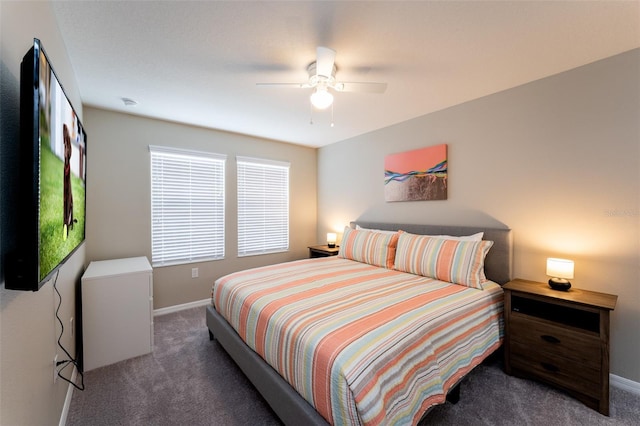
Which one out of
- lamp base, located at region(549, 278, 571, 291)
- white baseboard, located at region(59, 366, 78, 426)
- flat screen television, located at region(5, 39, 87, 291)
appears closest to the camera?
flat screen television, located at region(5, 39, 87, 291)

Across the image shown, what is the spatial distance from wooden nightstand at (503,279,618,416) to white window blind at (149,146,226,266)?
356 cm

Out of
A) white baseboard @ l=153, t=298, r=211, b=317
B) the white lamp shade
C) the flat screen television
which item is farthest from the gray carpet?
the flat screen television

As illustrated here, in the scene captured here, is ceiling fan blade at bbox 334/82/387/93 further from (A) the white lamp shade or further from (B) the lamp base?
(B) the lamp base

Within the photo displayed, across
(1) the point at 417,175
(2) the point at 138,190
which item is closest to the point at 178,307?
(2) the point at 138,190

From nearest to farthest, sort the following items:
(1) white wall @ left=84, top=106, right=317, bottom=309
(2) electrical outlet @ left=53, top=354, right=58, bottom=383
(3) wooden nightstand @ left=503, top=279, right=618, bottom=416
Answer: (2) electrical outlet @ left=53, top=354, right=58, bottom=383, (3) wooden nightstand @ left=503, top=279, right=618, bottom=416, (1) white wall @ left=84, top=106, right=317, bottom=309


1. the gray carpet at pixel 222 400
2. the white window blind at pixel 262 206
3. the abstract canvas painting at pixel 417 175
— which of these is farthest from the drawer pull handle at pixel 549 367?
the white window blind at pixel 262 206

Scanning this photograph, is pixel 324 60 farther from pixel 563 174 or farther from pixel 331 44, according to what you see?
pixel 563 174

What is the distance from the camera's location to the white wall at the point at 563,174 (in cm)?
197

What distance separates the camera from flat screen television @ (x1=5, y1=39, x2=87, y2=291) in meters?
0.84

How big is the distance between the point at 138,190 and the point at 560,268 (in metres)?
4.39

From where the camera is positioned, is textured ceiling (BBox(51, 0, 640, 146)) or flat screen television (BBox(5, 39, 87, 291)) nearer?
flat screen television (BBox(5, 39, 87, 291))

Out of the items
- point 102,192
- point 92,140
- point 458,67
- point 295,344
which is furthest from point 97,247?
point 458,67

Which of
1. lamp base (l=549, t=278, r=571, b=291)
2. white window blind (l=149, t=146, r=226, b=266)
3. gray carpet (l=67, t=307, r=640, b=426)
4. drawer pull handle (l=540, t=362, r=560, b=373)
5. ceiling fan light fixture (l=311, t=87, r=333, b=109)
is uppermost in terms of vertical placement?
ceiling fan light fixture (l=311, t=87, r=333, b=109)

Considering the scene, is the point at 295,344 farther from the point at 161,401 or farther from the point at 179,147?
the point at 179,147
